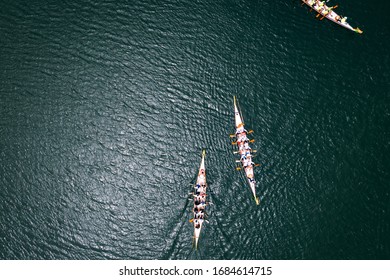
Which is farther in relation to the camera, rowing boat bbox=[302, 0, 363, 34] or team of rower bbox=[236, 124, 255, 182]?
rowing boat bbox=[302, 0, 363, 34]

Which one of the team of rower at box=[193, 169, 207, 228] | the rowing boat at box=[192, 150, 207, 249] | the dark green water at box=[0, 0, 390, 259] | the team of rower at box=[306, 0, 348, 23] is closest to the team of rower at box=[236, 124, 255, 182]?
the dark green water at box=[0, 0, 390, 259]

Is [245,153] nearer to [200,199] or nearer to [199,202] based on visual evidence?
[200,199]

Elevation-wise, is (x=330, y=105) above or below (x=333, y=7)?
below

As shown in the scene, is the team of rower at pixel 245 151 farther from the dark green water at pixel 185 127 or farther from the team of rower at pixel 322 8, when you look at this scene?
the team of rower at pixel 322 8

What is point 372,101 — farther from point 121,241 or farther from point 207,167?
point 121,241

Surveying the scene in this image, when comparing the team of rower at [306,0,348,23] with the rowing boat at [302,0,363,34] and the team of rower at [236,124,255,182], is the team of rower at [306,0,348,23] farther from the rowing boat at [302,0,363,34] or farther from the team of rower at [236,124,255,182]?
the team of rower at [236,124,255,182]

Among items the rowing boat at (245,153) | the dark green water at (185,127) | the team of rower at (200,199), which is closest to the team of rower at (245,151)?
the rowing boat at (245,153)
